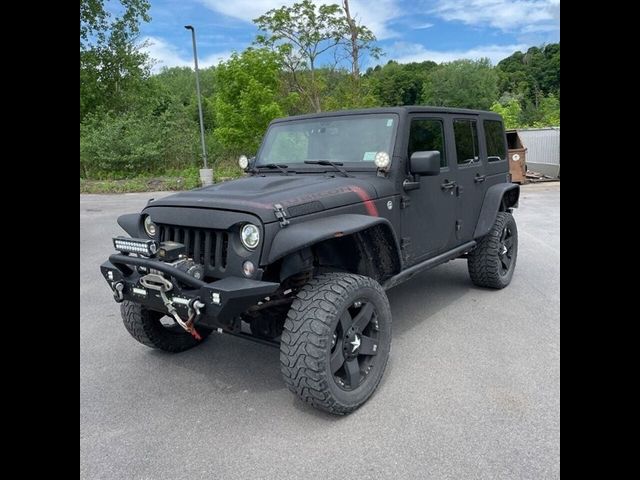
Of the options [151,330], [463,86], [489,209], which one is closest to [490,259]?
[489,209]

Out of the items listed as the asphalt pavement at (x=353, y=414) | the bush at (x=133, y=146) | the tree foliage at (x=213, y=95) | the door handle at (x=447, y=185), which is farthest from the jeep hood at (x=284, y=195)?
the bush at (x=133, y=146)

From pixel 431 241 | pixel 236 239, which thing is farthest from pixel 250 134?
pixel 236 239

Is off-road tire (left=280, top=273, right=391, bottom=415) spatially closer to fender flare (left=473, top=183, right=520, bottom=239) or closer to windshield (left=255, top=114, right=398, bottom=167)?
windshield (left=255, top=114, right=398, bottom=167)

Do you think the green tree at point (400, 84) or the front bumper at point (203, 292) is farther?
the green tree at point (400, 84)

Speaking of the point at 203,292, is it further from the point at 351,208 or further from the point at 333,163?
the point at 333,163

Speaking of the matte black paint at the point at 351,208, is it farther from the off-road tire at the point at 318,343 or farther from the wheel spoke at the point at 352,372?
the wheel spoke at the point at 352,372

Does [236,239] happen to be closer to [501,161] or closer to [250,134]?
[501,161]

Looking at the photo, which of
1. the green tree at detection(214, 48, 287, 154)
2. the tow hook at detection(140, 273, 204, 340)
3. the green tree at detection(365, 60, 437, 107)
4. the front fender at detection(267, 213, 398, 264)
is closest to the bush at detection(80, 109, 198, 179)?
the green tree at detection(214, 48, 287, 154)

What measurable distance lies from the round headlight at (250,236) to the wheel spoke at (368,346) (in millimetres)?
997

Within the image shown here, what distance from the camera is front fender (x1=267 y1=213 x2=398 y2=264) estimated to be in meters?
2.78

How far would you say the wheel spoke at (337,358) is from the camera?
9.89ft

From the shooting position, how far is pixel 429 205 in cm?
423

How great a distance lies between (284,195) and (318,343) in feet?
3.22

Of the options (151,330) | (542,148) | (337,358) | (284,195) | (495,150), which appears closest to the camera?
(337,358)
